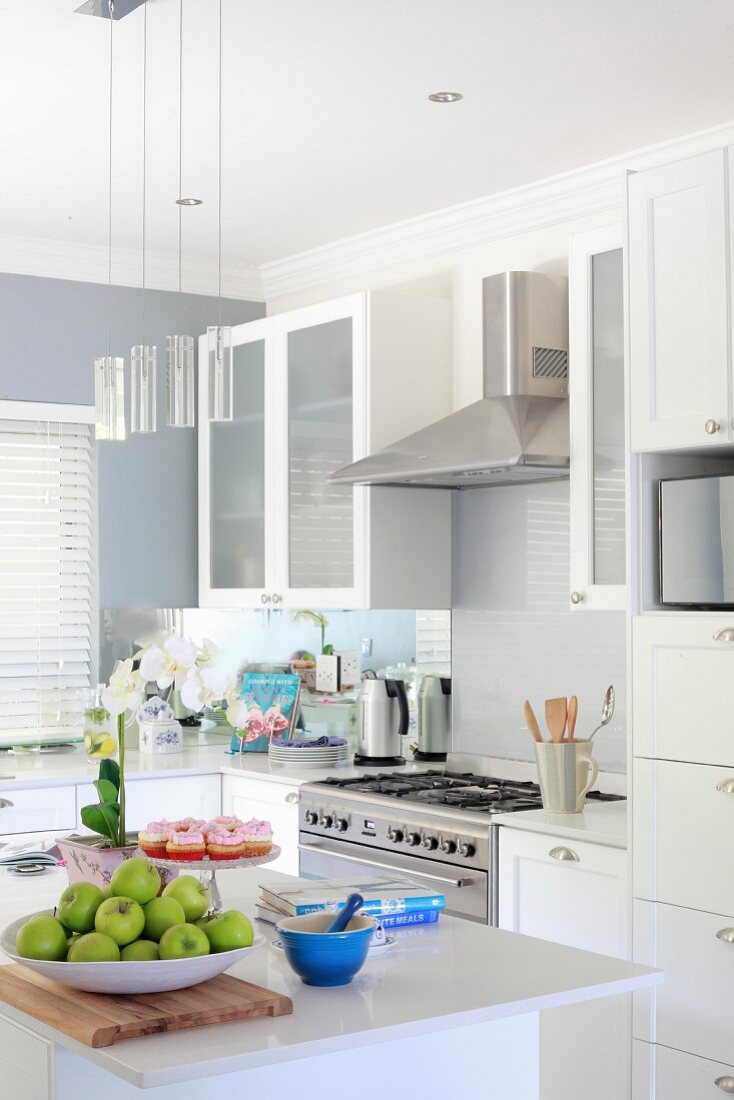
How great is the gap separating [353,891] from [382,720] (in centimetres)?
213

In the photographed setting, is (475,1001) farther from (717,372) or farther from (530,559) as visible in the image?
(530,559)

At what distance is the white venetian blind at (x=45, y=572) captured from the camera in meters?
4.80

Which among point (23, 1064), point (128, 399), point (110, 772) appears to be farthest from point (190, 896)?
point (128, 399)

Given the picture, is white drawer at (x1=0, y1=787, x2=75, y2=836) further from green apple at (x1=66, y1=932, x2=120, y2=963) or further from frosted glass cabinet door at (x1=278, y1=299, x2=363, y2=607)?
green apple at (x1=66, y1=932, x2=120, y2=963)

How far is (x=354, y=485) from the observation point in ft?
14.0

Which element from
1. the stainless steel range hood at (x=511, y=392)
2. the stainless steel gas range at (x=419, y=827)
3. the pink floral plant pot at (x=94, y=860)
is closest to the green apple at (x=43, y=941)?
the pink floral plant pot at (x=94, y=860)

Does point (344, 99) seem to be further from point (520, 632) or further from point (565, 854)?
point (565, 854)

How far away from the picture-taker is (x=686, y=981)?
2.92 m

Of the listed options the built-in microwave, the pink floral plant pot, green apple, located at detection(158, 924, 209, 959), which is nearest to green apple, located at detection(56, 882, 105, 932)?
green apple, located at detection(158, 924, 209, 959)

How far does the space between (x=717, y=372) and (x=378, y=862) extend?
172cm

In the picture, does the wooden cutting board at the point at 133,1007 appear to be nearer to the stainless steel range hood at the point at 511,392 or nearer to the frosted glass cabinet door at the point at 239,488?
the stainless steel range hood at the point at 511,392

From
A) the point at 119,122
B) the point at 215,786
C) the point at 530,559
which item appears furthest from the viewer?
the point at 215,786

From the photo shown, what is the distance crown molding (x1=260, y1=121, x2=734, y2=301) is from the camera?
12.1 feet

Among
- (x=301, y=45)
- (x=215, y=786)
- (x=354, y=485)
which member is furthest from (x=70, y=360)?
(x=301, y=45)
